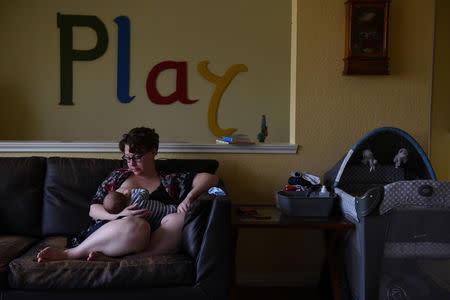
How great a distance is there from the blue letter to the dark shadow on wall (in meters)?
0.91

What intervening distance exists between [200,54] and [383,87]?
184 cm

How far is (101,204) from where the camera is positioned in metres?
2.17

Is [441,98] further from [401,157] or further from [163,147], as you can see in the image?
[163,147]

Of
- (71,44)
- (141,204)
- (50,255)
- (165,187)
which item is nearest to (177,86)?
(71,44)

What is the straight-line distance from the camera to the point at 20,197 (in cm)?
234

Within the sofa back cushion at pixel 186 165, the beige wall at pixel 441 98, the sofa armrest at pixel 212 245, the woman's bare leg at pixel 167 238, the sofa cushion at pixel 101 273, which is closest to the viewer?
the sofa cushion at pixel 101 273

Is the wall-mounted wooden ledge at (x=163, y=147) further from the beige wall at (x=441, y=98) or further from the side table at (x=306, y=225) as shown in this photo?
the beige wall at (x=441, y=98)

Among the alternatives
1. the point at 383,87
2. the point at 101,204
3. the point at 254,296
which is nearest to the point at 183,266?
the point at 101,204

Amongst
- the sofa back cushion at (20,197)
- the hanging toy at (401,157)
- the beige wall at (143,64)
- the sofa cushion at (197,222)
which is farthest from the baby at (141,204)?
the beige wall at (143,64)

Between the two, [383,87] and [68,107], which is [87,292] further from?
[68,107]

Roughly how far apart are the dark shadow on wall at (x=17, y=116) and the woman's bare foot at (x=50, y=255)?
2.32 metres

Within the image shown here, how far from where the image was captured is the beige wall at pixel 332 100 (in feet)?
8.63

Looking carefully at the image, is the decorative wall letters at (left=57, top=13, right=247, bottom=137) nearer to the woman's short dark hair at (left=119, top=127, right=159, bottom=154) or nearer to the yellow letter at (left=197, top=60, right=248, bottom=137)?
the yellow letter at (left=197, top=60, right=248, bottom=137)

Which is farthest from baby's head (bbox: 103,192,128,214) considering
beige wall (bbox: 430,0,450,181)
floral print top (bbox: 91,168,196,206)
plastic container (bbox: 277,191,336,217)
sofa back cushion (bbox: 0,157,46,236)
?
beige wall (bbox: 430,0,450,181)
